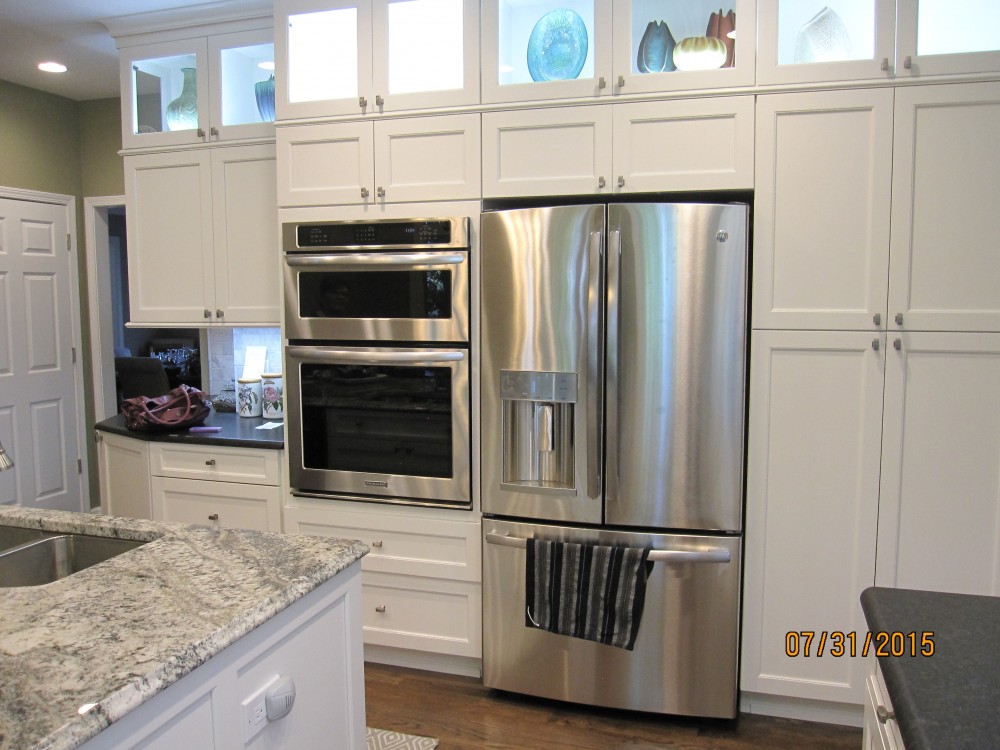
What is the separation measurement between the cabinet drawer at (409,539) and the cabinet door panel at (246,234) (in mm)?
913

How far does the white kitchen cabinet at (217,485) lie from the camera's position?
9.70 feet

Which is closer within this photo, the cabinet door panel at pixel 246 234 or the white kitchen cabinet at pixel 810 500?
the white kitchen cabinet at pixel 810 500

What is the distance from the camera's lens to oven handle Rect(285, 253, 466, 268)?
258cm

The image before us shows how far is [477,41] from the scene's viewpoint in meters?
2.54

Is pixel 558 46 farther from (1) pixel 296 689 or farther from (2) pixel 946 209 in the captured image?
(1) pixel 296 689

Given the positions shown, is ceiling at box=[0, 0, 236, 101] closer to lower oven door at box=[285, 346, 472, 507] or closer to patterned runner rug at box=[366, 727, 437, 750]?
lower oven door at box=[285, 346, 472, 507]

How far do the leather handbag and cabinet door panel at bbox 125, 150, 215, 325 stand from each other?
1.16 feet

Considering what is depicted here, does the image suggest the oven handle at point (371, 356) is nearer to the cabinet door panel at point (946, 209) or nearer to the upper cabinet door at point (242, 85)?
the upper cabinet door at point (242, 85)

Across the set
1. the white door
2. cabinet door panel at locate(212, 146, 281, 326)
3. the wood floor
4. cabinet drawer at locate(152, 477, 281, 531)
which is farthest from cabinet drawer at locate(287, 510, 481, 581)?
the white door

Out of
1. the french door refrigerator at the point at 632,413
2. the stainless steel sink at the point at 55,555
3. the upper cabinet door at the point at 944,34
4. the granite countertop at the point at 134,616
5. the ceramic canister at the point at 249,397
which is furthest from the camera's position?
the ceramic canister at the point at 249,397

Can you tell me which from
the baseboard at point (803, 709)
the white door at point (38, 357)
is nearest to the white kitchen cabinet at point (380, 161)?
the baseboard at point (803, 709)

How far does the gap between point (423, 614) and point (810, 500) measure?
1.46 metres

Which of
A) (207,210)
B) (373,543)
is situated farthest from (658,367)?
(207,210)

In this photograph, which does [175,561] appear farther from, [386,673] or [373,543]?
[386,673]
